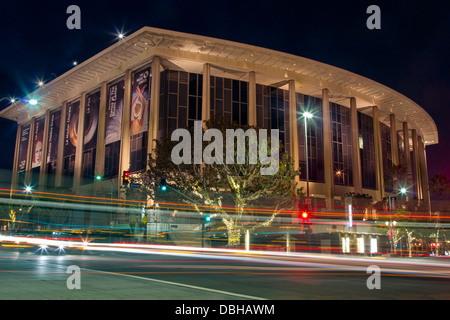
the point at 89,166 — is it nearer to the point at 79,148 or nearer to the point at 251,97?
the point at 79,148

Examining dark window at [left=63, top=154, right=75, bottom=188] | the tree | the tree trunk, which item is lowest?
the tree trunk

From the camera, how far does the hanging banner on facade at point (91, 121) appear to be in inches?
2477

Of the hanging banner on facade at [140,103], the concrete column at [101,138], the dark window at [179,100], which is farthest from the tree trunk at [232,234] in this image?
the concrete column at [101,138]

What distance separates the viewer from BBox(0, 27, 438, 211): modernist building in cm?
5519

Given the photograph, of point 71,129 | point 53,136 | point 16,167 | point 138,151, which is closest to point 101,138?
point 138,151

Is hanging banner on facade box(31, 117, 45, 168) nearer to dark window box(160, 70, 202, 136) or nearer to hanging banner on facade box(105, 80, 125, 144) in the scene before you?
hanging banner on facade box(105, 80, 125, 144)

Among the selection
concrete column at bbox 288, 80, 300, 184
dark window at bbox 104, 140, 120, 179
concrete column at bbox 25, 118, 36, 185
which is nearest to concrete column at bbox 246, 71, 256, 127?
concrete column at bbox 288, 80, 300, 184

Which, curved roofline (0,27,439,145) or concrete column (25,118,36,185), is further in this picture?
concrete column (25,118,36,185)

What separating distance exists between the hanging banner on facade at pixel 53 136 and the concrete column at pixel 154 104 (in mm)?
25415

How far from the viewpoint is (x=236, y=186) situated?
33.5 metres

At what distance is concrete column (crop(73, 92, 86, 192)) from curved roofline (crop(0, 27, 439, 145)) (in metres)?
2.81

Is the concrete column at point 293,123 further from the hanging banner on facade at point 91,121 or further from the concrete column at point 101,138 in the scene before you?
the hanging banner on facade at point 91,121

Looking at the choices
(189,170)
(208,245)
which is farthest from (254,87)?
(208,245)

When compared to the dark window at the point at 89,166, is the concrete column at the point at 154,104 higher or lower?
higher
